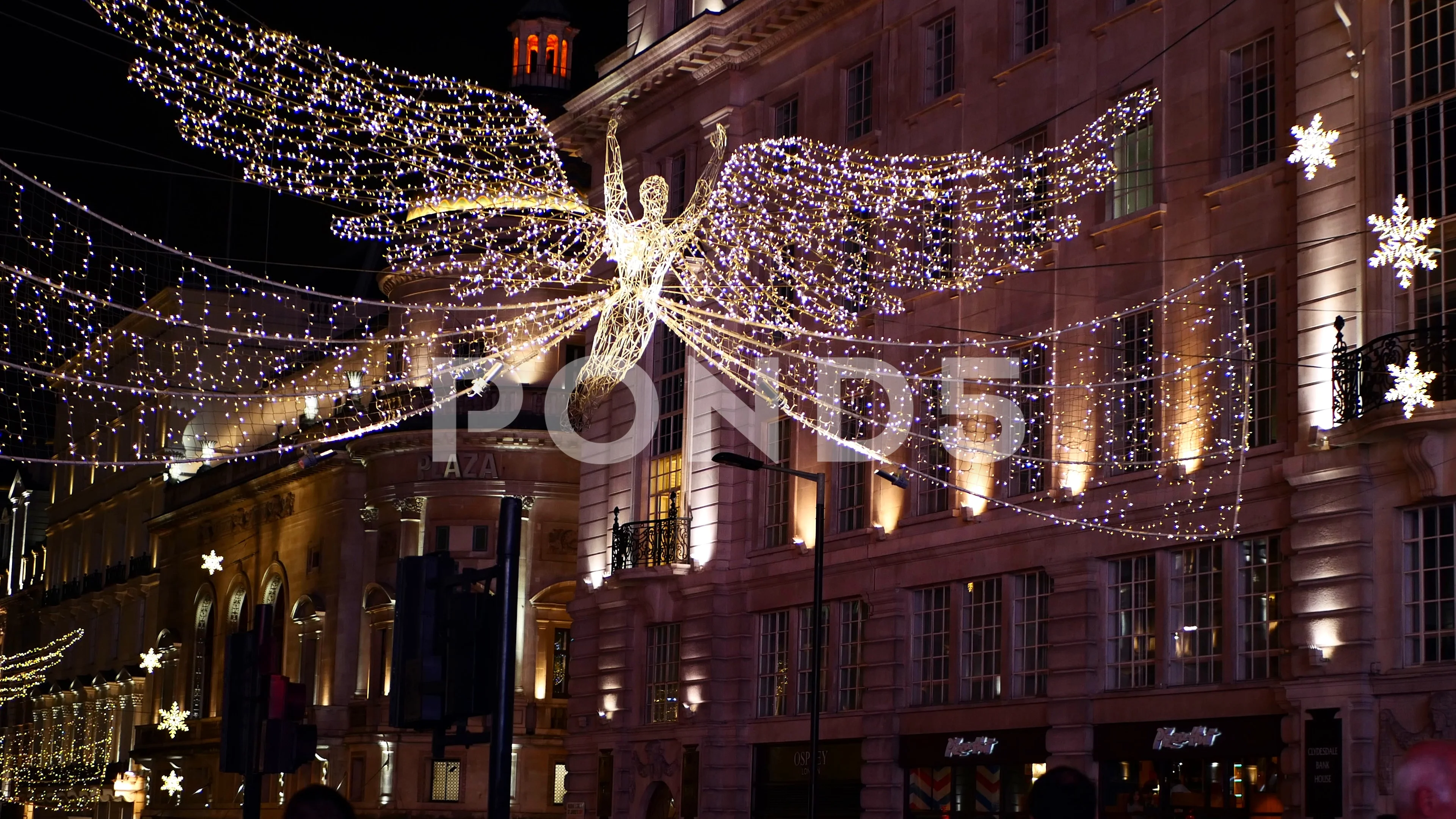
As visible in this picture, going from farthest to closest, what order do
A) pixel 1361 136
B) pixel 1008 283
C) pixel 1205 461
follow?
pixel 1008 283
pixel 1205 461
pixel 1361 136

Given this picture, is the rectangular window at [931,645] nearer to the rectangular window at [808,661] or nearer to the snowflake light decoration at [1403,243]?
the rectangular window at [808,661]

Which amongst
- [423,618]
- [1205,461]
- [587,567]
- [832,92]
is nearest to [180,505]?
[587,567]

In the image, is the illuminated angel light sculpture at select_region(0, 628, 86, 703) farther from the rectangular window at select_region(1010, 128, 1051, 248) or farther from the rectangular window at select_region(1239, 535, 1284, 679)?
the rectangular window at select_region(1239, 535, 1284, 679)

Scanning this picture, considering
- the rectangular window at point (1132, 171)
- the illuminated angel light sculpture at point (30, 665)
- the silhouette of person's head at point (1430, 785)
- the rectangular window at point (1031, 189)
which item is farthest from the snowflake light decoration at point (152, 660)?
the silhouette of person's head at point (1430, 785)

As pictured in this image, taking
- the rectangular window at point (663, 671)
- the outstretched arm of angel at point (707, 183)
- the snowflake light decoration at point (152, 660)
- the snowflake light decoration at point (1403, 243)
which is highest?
the outstretched arm of angel at point (707, 183)

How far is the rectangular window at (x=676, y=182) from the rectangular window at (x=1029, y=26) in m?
10.1

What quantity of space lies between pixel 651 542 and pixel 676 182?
24.8ft

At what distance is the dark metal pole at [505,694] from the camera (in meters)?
9.72

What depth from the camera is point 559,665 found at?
51656 mm

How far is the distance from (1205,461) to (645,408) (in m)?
16.9

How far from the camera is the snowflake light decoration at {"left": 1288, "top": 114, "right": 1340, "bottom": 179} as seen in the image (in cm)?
2559

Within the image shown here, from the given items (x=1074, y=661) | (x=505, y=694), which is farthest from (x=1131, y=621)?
(x=505, y=694)

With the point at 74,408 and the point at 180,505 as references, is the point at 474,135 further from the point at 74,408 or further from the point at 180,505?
the point at 74,408

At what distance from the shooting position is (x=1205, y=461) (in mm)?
27469
